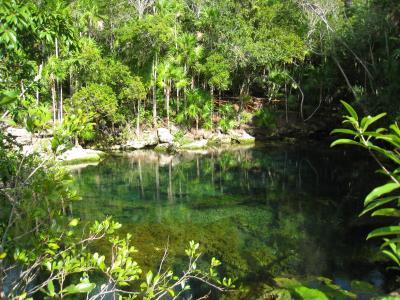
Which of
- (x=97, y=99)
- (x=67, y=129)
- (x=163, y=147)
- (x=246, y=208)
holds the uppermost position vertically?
(x=67, y=129)

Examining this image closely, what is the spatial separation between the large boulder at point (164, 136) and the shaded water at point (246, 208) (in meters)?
3.43

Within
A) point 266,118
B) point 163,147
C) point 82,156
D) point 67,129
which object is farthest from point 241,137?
point 67,129

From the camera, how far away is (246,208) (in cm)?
1459

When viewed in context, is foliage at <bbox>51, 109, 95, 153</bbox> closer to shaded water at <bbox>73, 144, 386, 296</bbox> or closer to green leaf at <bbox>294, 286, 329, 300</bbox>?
green leaf at <bbox>294, 286, 329, 300</bbox>

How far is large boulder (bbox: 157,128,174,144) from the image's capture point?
29219mm

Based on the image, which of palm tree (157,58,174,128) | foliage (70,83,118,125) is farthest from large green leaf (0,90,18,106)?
palm tree (157,58,174,128)

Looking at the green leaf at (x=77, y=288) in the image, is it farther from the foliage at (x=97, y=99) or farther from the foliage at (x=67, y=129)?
the foliage at (x=97, y=99)

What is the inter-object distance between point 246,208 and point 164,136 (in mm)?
15602

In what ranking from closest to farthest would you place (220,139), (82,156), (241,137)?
1. (82,156)
2. (220,139)
3. (241,137)

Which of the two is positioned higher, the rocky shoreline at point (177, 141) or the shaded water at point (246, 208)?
the rocky shoreline at point (177, 141)

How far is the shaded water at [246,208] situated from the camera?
32.3ft

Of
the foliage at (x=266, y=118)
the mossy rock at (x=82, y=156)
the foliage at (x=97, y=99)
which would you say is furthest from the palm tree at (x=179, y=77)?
the mossy rock at (x=82, y=156)

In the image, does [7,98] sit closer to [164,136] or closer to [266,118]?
[164,136]

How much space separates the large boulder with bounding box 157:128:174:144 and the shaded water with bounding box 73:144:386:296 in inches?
135
